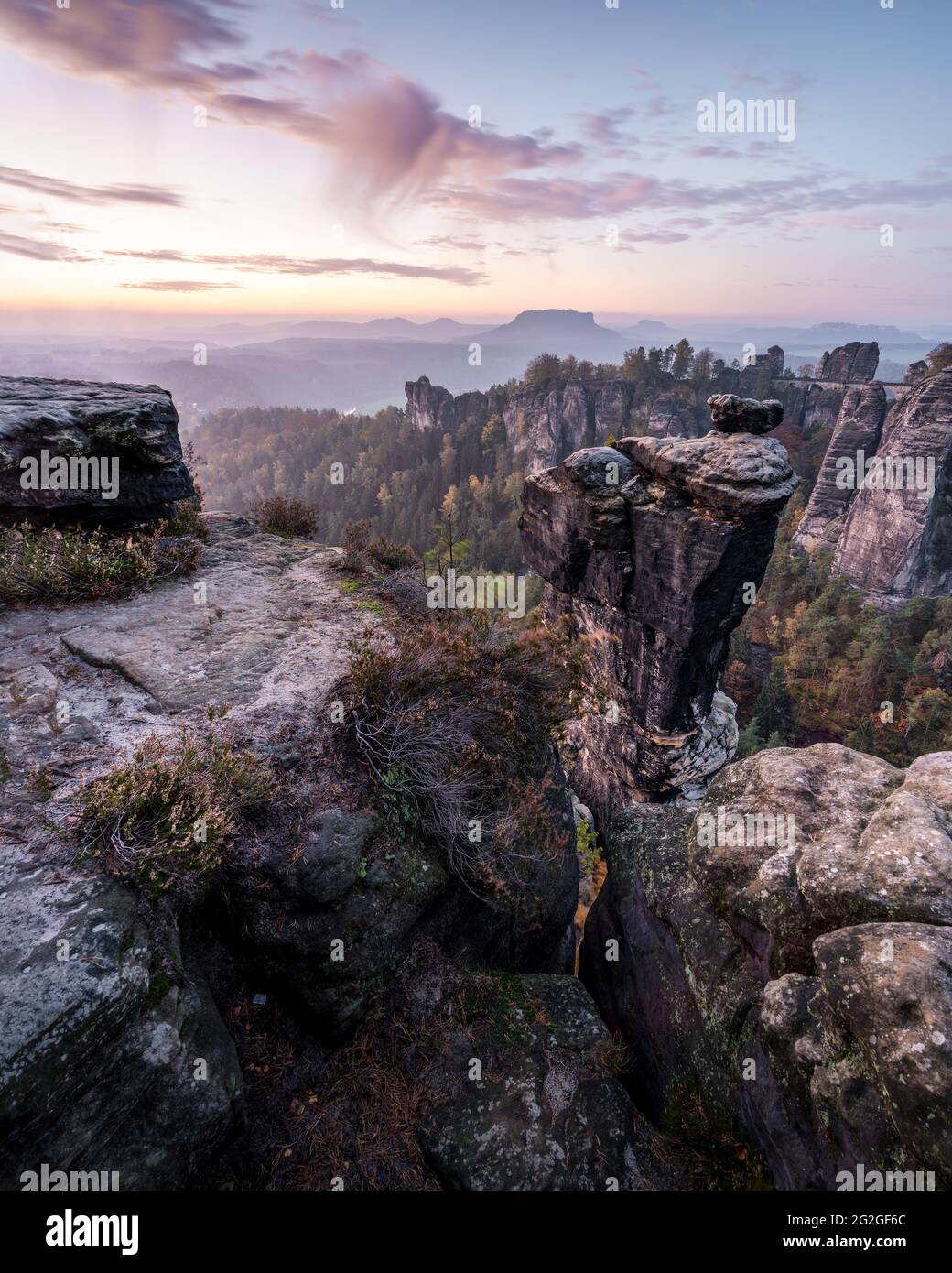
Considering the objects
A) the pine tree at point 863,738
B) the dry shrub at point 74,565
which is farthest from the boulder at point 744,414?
the pine tree at point 863,738

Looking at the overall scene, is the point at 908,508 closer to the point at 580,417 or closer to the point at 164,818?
the point at 580,417

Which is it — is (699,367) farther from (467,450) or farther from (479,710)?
(479,710)

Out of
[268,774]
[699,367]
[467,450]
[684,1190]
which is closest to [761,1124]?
[684,1190]

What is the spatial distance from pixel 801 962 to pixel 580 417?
109098mm

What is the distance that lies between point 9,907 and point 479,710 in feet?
17.3

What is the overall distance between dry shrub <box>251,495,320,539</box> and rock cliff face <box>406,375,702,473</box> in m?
80.8

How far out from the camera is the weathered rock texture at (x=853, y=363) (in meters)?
93.9

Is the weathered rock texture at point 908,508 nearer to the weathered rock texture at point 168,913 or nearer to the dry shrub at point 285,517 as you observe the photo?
the dry shrub at point 285,517

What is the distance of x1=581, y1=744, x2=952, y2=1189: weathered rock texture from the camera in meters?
4.67

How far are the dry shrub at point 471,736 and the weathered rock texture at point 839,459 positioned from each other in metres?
66.8

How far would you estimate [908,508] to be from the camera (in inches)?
2416

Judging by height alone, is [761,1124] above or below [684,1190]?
above
